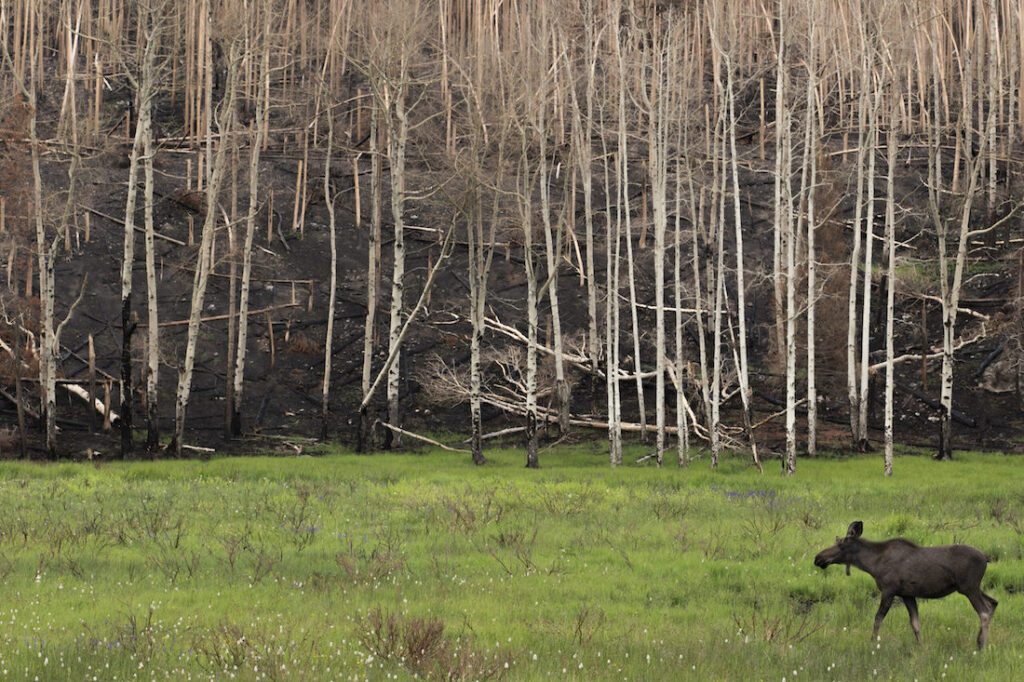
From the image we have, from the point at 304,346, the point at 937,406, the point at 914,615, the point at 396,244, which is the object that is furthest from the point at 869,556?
the point at 304,346

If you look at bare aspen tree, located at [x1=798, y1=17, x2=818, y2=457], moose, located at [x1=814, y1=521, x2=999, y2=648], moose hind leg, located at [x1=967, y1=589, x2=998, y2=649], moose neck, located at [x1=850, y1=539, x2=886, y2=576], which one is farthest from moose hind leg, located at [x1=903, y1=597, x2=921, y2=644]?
bare aspen tree, located at [x1=798, y1=17, x2=818, y2=457]

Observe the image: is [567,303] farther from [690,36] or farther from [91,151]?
[91,151]

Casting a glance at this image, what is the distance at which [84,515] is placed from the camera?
14.6 metres

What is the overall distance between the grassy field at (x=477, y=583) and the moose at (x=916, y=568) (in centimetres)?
42

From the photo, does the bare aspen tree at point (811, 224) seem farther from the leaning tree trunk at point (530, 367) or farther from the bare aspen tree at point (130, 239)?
Answer: the bare aspen tree at point (130, 239)

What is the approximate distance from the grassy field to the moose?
0.42m

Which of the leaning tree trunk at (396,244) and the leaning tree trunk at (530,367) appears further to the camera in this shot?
the leaning tree trunk at (396,244)

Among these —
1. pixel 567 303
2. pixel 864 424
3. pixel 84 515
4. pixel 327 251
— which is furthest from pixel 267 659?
pixel 327 251

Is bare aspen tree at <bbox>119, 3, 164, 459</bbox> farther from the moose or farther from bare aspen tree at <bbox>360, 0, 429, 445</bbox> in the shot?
the moose

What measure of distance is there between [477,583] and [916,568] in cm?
452

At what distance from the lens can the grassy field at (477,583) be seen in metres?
7.48

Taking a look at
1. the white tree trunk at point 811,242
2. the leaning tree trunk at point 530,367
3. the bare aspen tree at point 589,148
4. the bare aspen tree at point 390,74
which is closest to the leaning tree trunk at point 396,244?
the bare aspen tree at point 390,74

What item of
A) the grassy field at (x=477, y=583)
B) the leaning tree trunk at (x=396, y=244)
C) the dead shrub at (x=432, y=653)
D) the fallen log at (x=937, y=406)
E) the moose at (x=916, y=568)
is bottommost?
the fallen log at (x=937, y=406)

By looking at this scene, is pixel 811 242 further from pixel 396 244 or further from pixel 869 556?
pixel 869 556
